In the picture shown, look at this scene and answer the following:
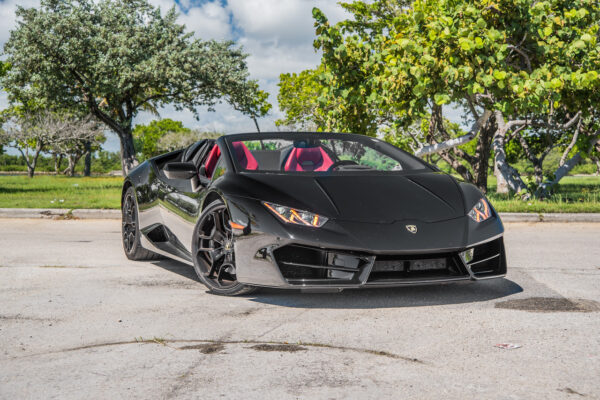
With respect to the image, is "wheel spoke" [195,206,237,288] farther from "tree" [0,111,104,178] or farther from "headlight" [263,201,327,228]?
"tree" [0,111,104,178]

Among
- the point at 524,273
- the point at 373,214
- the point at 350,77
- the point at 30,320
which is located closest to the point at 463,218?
the point at 373,214

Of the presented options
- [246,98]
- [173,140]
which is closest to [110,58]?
[246,98]

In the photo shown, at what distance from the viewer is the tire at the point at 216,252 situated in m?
4.99

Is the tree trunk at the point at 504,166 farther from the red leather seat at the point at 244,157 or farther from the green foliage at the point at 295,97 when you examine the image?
the green foliage at the point at 295,97

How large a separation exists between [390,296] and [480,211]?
89 centimetres

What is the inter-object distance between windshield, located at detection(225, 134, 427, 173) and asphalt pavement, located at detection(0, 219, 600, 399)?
1110mm

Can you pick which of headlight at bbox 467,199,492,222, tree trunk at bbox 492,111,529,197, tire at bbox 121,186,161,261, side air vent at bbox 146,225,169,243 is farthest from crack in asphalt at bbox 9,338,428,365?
tree trunk at bbox 492,111,529,197

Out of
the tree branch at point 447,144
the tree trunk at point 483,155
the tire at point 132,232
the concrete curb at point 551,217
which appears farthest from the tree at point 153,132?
the tire at point 132,232

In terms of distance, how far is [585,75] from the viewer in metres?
12.0

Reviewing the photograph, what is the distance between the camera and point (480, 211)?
16.4 feet

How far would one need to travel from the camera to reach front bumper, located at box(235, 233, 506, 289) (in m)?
4.46

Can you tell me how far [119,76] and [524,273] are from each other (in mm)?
23908

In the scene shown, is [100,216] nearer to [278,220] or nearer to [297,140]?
[297,140]

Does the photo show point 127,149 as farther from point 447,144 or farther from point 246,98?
point 447,144
